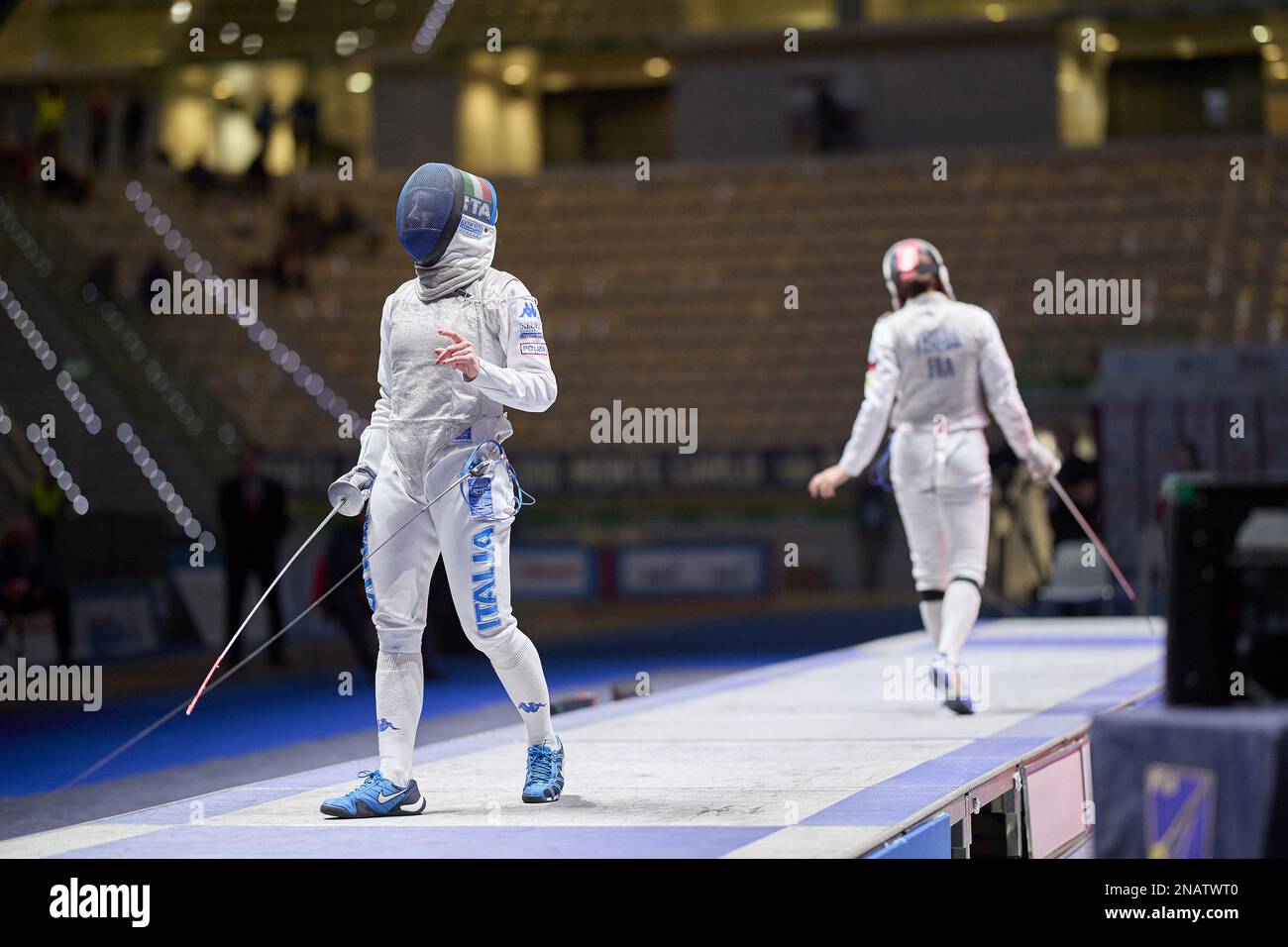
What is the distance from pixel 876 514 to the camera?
1852cm

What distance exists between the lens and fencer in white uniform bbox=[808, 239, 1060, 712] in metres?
6.66

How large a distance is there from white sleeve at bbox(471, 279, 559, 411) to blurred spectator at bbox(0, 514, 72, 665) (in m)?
7.39

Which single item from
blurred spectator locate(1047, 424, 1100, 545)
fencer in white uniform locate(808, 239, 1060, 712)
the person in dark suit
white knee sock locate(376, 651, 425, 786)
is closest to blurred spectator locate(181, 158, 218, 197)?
the person in dark suit

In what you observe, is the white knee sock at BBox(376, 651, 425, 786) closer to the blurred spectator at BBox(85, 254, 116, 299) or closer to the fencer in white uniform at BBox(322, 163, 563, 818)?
the fencer in white uniform at BBox(322, 163, 563, 818)

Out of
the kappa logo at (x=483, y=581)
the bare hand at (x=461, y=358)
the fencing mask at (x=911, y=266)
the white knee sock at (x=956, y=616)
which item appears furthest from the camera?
the fencing mask at (x=911, y=266)

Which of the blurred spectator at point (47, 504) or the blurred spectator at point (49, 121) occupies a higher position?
the blurred spectator at point (49, 121)

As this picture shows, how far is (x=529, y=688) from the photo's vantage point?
15.3 ft

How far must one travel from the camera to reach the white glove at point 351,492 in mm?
4512

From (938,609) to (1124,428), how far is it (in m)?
9.21

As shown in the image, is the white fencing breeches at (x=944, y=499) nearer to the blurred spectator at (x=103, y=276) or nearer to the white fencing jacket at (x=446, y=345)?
the white fencing jacket at (x=446, y=345)

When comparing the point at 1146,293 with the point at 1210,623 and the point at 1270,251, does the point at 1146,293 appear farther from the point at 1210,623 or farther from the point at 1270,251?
the point at 1210,623

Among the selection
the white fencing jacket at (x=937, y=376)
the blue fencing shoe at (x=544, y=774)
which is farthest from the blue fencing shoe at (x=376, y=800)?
the white fencing jacket at (x=937, y=376)

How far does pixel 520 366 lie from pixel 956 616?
8.97ft

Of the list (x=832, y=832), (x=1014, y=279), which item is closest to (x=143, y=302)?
(x=1014, y=279)
